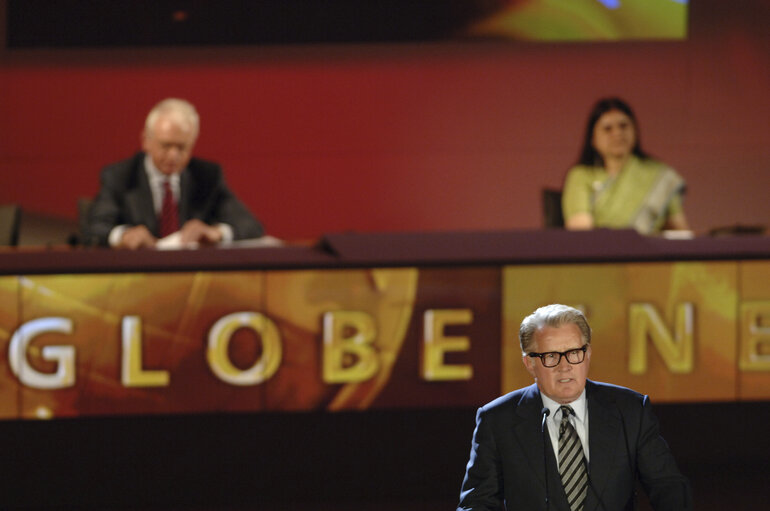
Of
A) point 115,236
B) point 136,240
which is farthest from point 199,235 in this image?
point 115,236

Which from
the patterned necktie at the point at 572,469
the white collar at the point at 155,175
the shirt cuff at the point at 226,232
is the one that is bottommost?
the patterned necktie at the point at 572,469

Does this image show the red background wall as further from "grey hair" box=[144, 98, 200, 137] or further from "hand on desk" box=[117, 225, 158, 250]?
"hand on desk" box=[117, 225, 158, 250]

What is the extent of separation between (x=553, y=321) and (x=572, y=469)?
26cm

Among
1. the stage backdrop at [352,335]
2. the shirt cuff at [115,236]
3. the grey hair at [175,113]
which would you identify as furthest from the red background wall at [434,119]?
the stage backdrop at [352,335]

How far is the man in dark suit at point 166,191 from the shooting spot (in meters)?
3.97

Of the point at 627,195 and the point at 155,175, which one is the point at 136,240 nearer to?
the point at 155,175

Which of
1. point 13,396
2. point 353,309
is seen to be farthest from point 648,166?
point 13,396

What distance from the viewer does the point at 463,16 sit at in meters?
6.47

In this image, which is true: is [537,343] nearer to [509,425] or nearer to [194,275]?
[509,425]

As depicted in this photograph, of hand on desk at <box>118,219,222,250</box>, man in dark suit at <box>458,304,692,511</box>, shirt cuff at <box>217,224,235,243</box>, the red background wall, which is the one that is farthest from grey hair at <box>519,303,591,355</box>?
the red background wall

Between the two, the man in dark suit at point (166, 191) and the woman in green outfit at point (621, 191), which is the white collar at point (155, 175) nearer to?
the man in dark suit at point (166, 191)

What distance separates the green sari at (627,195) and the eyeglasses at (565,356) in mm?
2875

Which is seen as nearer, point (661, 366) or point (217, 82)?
point (661, 366)

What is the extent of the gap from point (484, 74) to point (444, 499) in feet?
12.0
